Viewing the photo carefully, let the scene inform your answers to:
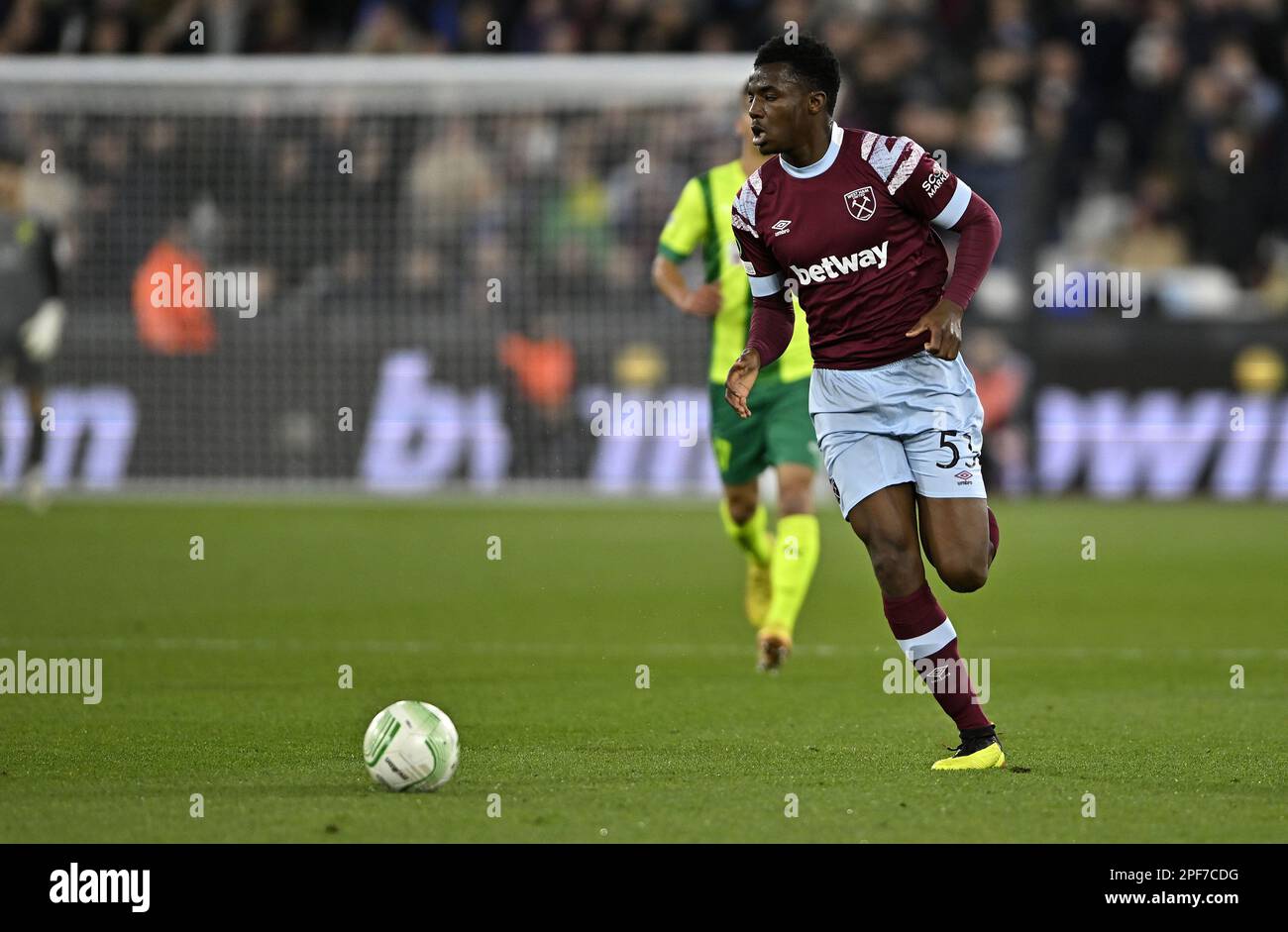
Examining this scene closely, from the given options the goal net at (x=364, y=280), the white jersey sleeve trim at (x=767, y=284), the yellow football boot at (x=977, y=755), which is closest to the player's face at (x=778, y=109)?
the white jersey sleeve trim at (x=767, y=284)

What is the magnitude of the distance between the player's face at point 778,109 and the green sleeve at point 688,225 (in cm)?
305

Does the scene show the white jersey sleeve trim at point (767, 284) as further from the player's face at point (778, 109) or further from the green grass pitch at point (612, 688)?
the green grass pitch at point (612, 688)

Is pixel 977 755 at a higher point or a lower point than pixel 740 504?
lower

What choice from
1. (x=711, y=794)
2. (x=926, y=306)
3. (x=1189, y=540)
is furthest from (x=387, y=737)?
(x=1189, y=540)

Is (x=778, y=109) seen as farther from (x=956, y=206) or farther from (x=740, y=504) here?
(x=740, y=504)

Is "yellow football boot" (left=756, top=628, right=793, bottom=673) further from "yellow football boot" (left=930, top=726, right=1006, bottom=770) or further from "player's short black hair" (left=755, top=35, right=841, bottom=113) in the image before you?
"player's short black hair" (left=755, top=35, right=841, bottom=113)

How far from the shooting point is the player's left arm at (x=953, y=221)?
666cm

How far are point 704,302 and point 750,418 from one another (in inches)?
23.3

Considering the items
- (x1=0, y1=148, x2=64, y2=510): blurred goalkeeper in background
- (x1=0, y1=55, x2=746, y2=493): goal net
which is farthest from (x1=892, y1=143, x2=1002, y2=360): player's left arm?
(x1=0, y1=148, x2=64, y2=510): blurred goalkeeper in background

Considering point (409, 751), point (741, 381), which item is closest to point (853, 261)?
point (741, 381)

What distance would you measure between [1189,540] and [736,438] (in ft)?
→ 22.1

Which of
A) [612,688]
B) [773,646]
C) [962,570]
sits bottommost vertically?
[612,688]

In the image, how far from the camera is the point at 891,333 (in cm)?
683

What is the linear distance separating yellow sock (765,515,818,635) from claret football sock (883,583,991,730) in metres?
2.40
